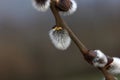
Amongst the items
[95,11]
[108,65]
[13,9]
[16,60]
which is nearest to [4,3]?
[13,9]

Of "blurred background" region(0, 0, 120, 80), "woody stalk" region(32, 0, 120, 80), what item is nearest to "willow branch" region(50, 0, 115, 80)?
"woody stalk" region(32, 0, 120, 80)

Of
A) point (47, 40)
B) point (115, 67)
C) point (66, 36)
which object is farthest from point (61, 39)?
point (47, 40)

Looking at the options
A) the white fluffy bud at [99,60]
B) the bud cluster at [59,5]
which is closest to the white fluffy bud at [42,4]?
the bud cluster at [59,5]

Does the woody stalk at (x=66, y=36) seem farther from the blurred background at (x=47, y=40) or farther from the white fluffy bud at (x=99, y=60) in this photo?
the blurred background at (x=47, y=40)

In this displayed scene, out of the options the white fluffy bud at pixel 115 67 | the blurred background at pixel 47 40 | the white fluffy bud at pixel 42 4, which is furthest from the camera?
the blurred background at pixel 47 40

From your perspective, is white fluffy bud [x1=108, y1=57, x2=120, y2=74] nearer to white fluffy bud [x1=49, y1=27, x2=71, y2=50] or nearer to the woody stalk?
the woody stalk

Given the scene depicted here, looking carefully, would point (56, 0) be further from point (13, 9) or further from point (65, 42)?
point (13, 9)

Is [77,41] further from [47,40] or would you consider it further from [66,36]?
[47,40]

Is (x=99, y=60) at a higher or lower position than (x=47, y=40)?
lower

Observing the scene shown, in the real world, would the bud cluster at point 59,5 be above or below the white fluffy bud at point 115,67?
above
